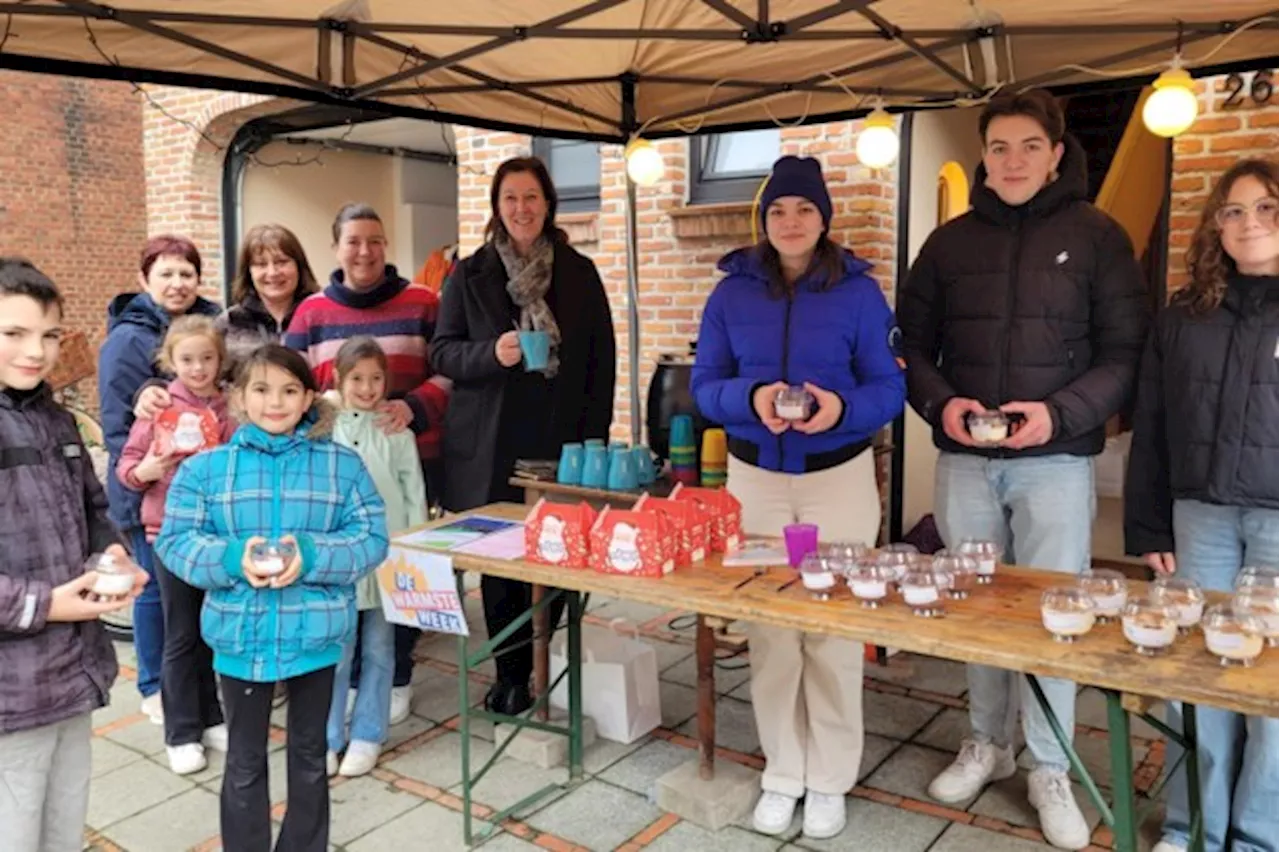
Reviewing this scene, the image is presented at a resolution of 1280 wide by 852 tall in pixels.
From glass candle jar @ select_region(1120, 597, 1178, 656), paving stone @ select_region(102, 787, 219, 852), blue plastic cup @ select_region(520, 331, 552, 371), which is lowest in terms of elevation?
paving stone @ select_region(102, 787, 219, 852)

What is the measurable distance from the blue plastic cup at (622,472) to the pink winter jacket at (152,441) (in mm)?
1247

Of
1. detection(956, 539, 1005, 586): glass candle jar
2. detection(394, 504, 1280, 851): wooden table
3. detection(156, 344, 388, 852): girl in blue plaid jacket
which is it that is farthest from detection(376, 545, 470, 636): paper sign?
detection(956, 539, 1005, 586): glass candle jar

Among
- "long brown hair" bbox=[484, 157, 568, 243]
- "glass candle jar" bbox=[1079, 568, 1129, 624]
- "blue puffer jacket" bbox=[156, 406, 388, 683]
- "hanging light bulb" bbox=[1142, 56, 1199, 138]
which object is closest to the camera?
"glass candle jar" bbox=[1079, 568, 1129, 624]

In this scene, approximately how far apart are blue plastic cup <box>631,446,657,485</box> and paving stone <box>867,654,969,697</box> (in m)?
1.27

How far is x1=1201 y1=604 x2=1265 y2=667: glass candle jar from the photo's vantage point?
1.88m

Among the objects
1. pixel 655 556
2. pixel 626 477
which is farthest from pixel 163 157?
pixel 655 556

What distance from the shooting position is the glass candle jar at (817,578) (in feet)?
7.72

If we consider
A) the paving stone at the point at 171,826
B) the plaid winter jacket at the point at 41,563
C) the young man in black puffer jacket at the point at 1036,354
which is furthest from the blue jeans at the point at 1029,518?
the paving stone at the point at 171,826

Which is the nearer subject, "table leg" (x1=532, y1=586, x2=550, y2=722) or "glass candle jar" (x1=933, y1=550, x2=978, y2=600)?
"glass candle jar" (x1=933, y1=550, x2=978, y2=600)

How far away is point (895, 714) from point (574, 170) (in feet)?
12.5

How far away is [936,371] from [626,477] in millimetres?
1171

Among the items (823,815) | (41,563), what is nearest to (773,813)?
(823,815)

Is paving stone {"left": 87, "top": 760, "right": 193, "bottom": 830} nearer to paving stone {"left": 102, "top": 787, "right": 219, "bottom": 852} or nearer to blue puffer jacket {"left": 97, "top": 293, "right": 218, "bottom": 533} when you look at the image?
paving stone {"left": 102, "top": 787, "right": 219, "bottom": 852}

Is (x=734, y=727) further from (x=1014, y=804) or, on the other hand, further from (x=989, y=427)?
(x=989, y=427)
